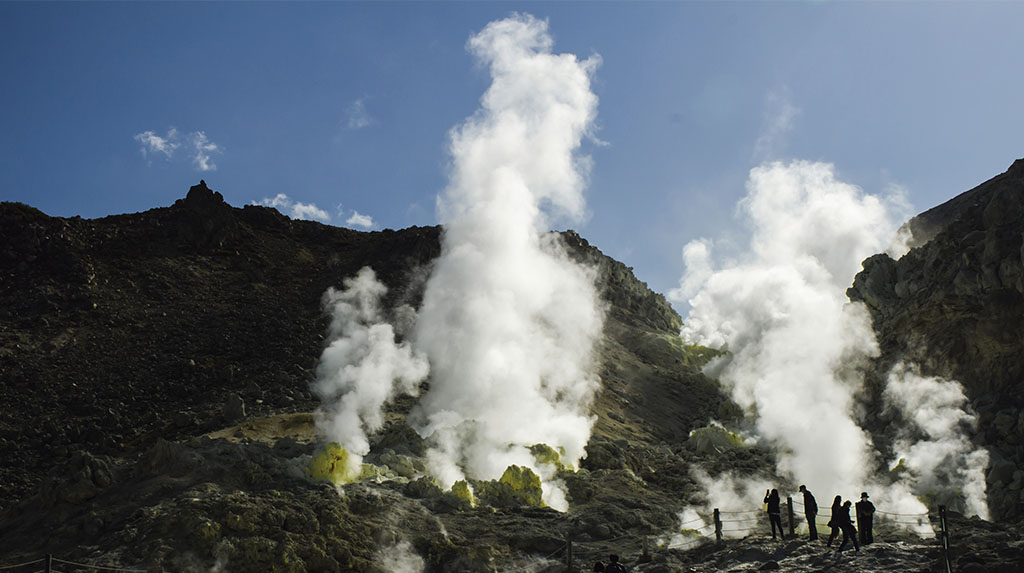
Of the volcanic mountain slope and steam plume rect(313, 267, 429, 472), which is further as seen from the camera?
steam plume rect(313, 267, 429, 472)

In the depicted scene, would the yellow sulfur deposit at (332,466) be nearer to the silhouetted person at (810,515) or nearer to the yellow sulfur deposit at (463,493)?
the yellow sulfur deposit at (463,493)

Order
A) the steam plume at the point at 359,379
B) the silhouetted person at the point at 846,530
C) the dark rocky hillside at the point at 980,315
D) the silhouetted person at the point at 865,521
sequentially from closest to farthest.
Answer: the silhouetted person at the point at 846,530 < the silhouetted person at the point at 865,521 < the steam plume at the point at 359,379 < the dark rocky hillside at the point at 980,315

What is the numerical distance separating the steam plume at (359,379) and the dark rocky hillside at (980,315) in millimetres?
18133

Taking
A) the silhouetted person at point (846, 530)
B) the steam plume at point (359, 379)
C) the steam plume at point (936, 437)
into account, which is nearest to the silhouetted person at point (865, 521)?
the silhouetted person at point (846, 530)

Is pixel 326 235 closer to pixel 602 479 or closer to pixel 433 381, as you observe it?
pixel 433 381

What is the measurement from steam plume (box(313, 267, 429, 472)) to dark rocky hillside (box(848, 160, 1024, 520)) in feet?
59.5

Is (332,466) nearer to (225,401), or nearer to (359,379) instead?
(359,379)

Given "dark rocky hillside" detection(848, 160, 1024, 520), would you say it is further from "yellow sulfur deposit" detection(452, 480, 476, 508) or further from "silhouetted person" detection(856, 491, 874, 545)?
"yellow sulfur deposit" detection(452, 480, 476, 508)

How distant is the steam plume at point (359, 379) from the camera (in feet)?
79.5

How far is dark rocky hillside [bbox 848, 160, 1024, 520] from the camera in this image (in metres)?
25.3

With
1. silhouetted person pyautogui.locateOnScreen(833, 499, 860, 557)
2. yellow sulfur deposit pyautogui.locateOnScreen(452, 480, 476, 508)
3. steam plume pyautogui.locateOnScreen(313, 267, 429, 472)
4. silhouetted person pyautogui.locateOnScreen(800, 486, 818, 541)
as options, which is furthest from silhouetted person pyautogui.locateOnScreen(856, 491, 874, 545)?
steam plume pyautogui.locateOnScreen(313, 267, 429, 472)

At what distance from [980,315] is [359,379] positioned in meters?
22.3

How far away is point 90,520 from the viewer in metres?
16.4

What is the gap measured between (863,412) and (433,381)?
16659 millimetres
